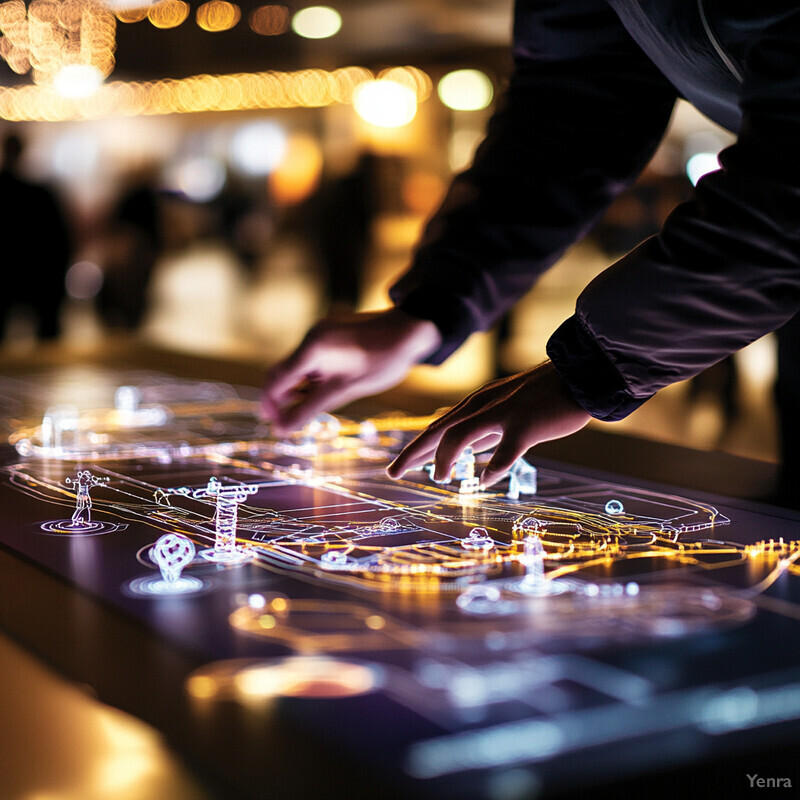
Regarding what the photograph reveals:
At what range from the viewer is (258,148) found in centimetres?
1096

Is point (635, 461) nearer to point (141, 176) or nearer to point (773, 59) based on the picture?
point (773, 59)

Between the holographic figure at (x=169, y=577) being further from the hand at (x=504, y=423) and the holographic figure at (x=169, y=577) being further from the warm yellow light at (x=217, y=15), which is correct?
the warm yellow light at (x=217, y=15)

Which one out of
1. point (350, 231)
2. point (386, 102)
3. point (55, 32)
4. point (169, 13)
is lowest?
point (55, 32)

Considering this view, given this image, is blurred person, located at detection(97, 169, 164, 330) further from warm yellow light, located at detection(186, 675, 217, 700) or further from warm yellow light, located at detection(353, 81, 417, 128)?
warm yellow light, located at detection(186, 675, 217, 700)

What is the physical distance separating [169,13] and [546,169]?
3.56 meters

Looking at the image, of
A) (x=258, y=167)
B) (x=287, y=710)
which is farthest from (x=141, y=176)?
(x=287, y=710)

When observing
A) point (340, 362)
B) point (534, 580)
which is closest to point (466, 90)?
point (340, 362)

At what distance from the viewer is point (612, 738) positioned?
0.48 meters

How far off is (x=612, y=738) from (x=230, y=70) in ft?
25.6

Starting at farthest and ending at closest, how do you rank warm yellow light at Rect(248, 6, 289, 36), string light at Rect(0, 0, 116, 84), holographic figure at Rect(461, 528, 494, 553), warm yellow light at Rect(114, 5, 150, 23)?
1. warm yellow light at Rect(248, 6, 289, 36)
2. warm yellow light at Rect(114, 5, 150, 23)
3. string light at Rect(0, 0, 116, 84)
4. holographic figure at Rect(461, 528, 494, 553)

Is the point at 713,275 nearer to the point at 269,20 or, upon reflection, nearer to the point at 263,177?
the point at 269,20

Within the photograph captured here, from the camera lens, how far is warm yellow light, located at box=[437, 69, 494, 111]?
293 inches

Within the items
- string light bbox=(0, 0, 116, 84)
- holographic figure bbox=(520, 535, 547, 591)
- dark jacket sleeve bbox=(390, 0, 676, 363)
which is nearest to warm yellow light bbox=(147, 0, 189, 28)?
string light bbox=(0, 0, 116, 84)

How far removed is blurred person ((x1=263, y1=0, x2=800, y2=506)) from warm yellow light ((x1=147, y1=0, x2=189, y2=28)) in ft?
9.67
